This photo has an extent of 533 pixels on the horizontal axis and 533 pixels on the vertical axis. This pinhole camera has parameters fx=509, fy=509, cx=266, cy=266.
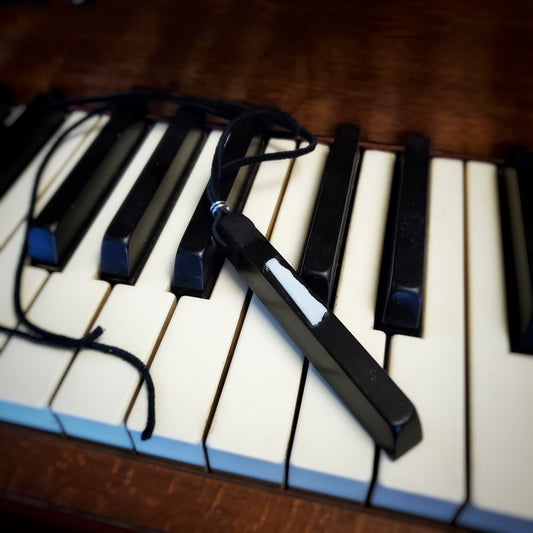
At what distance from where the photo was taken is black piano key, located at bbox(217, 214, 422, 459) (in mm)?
454

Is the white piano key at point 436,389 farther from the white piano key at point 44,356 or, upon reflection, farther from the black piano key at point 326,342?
the white piano key at point 44,356

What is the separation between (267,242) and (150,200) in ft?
0.61

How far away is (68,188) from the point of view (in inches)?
27.0

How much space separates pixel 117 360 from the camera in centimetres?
54

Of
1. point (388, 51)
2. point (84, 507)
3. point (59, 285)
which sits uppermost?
point (388, 51)

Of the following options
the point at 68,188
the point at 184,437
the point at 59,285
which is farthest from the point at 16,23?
the point at 184,437

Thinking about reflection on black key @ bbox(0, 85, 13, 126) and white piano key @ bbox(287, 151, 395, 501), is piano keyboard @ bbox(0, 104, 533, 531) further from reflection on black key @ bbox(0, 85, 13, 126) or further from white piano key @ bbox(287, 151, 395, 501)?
reflection on black key @ bbox(0, 85, 13, 126)

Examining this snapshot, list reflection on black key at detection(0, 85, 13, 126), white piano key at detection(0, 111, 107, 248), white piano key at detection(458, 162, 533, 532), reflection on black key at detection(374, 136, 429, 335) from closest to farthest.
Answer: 1. white piano key at detection(458, 162, 533, 532)
2. reflection on black key at detection(374, 136, 429, 335)
3. white piano key at detection(0, 111, 107, 248)
4. reflection on black key at detection(0, 85, 13, 126)

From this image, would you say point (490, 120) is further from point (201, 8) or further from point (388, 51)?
point (201, 8)

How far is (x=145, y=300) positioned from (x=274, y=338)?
16 centimetres

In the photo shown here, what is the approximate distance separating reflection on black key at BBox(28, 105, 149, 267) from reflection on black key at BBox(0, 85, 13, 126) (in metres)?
0.20

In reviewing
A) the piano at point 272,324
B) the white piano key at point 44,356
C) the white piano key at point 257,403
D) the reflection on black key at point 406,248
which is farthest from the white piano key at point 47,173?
the reflection on black key at point 406,248

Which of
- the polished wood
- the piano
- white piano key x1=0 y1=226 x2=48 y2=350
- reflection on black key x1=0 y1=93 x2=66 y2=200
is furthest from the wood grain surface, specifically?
the polished wood

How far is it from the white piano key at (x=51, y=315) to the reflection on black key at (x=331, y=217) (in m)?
0.25
